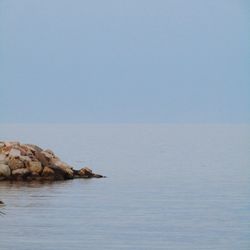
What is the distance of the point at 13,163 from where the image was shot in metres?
38.6

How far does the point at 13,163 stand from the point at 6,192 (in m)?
5.50

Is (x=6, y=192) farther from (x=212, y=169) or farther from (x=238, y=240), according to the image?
(x=212, y=169)

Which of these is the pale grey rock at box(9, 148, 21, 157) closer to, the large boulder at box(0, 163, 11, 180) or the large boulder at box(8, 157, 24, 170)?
the large boulder at box(8, 157, 24, 170)

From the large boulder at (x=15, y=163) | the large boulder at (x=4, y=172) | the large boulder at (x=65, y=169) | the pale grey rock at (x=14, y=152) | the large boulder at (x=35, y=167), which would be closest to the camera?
the large boulder at (x=4, y=172)

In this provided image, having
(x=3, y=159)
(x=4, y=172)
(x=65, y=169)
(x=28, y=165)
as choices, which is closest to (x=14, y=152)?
(x=3, y=159)

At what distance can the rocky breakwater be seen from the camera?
38.4 meters

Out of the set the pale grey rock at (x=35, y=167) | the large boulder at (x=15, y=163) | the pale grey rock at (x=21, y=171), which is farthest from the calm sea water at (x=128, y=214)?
the large boulder at (x=15, y=163)

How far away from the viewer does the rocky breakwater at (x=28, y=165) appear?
126 ft

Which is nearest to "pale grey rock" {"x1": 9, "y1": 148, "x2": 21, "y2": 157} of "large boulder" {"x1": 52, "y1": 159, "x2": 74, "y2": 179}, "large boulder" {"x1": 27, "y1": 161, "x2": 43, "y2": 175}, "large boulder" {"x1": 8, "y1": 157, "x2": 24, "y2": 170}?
"large boulder" {"x1": 8, "y1": 157, "x2": 24, "y2": 170}

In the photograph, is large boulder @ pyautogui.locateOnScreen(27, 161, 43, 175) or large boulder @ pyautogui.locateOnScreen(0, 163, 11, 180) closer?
large boulder @ pyautogui.locateOnScreen(0, 163, 11, 180)

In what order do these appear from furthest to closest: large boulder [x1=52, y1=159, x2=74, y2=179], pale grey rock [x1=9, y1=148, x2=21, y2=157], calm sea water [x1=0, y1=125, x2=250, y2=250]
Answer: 1. large boulder [x1=52, y1=159, x2=74, y2=179]
2. pale grey rock [x1=9, y1=148, x2=21, y2=157]
3. calm sea water [x1=0, y1=125, x2=250, y2=250]

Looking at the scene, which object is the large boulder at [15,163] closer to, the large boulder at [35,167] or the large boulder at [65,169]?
A: the large boulder at [35,167]

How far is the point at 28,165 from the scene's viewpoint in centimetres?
3878

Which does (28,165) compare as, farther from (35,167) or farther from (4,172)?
(4,172)
